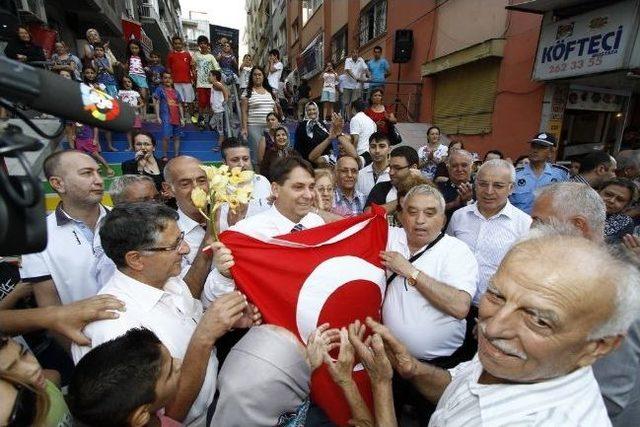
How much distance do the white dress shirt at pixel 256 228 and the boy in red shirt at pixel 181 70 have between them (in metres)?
7.16

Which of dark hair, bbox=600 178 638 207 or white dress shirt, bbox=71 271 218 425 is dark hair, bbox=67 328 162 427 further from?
dark hair, bbox=600 178 638 207

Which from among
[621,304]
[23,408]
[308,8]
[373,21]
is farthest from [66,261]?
[308,8]

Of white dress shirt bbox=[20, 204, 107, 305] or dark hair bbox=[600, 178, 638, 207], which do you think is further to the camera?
dark hair bbox=[600, 178, 638, 207]

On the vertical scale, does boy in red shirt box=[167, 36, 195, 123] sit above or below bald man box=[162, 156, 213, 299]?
above

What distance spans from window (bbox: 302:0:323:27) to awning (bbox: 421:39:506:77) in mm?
13228

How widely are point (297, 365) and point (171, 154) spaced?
7.65 m

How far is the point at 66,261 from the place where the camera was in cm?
233

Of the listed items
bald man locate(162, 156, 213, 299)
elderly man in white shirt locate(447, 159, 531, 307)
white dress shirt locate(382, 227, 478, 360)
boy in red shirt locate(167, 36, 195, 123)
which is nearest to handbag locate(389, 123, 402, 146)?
elderly man in white shirt locate(447, 159, 531, 307)

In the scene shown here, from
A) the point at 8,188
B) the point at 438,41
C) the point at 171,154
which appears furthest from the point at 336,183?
the point at 438,41

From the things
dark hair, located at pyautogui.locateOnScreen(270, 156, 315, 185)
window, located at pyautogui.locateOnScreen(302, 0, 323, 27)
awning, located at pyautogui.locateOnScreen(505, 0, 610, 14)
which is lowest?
dark hair, located at pyautogui.locateOnScreen(270, 156, 315, 185)

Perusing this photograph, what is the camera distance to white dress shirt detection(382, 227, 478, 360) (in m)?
2.17

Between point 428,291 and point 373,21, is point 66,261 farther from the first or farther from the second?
point 373,21

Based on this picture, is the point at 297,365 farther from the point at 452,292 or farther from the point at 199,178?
the point at 199,178

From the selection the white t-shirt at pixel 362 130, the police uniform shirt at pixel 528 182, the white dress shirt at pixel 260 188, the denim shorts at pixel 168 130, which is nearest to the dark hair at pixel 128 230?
the white dress shirt at pixel 260 188
